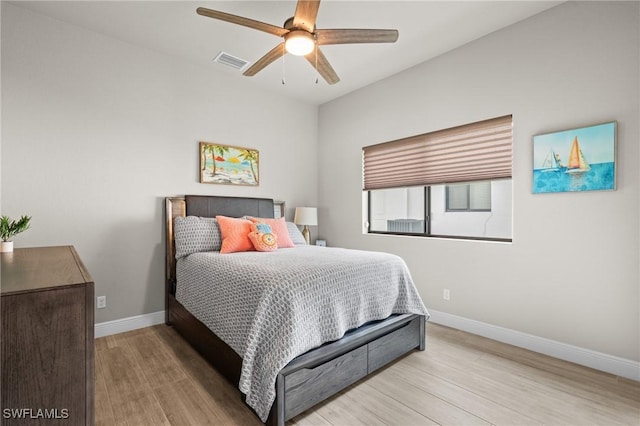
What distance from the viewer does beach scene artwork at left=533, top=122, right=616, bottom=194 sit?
2.22 m

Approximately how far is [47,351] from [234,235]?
1.98 meters

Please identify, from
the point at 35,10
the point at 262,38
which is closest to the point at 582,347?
the point at 262,38

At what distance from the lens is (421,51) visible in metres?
3.13

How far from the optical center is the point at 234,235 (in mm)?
2945

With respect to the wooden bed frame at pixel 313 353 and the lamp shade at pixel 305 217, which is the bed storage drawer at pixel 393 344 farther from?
the lamp shade at pixel 305 217

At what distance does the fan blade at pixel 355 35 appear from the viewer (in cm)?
201

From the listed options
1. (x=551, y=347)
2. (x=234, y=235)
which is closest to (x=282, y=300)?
(x=234, y=235)

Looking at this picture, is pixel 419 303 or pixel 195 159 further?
pixel 195 159

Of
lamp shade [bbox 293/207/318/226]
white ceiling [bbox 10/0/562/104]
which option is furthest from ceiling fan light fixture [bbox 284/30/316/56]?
lamp shade [bbox 293/207/318/226]

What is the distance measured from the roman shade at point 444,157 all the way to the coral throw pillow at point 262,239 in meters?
1.61

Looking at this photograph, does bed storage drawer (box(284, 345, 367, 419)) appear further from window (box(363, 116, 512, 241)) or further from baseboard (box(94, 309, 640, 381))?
window (box(363, 116, 512, 241))

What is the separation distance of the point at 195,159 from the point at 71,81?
4.06 ft

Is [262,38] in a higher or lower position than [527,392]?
higher

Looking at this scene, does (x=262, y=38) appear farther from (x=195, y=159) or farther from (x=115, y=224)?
(x=115, y=224)
